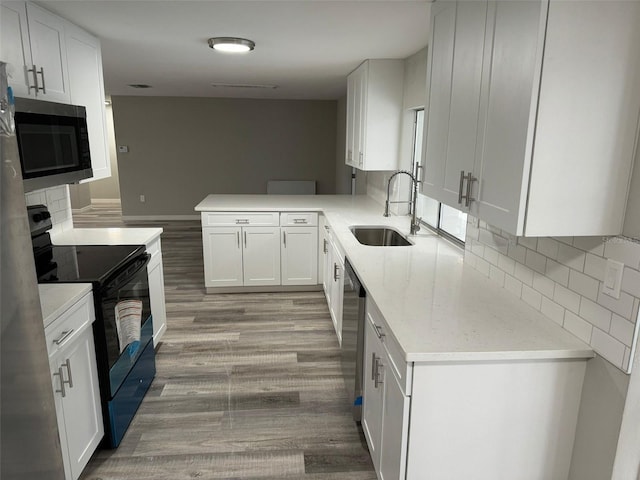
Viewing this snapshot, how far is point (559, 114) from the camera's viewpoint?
1233 millimetres

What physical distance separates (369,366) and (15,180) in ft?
5.37

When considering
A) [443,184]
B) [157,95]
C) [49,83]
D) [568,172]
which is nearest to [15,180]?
[568,172]

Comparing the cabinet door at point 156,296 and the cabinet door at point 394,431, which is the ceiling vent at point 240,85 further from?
the cabinet door at point 394,431

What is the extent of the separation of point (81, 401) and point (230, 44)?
7.38 feet

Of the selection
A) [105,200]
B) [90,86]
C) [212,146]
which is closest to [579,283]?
[90,86]

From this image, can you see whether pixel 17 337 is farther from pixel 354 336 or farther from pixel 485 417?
pixel 354 336

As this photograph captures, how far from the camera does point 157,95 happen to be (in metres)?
7.16

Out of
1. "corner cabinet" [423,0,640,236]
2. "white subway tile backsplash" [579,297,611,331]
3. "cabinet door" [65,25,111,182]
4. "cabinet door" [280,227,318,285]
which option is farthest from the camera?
"cabinet door" [280,227,318,285]

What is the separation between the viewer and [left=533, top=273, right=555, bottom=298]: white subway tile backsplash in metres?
1.62

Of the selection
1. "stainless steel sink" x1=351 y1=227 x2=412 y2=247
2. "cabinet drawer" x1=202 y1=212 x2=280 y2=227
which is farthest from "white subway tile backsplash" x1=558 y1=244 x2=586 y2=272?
"cabinet drawer" x1=202 y1=212 x2=280 y2=227

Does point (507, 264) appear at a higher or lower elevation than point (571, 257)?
lower

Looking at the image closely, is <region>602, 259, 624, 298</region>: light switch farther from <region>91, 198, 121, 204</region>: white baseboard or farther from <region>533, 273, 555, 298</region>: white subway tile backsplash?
<region>91, 198, 121, 204</region>: white baseboard

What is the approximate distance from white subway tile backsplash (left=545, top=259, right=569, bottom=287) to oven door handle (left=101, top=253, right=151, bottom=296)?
6.39 ft

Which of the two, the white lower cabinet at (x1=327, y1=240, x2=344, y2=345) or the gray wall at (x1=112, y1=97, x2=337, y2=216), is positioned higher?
the gray wall at (x1=112, y1=97, x2=337, y2=216)
